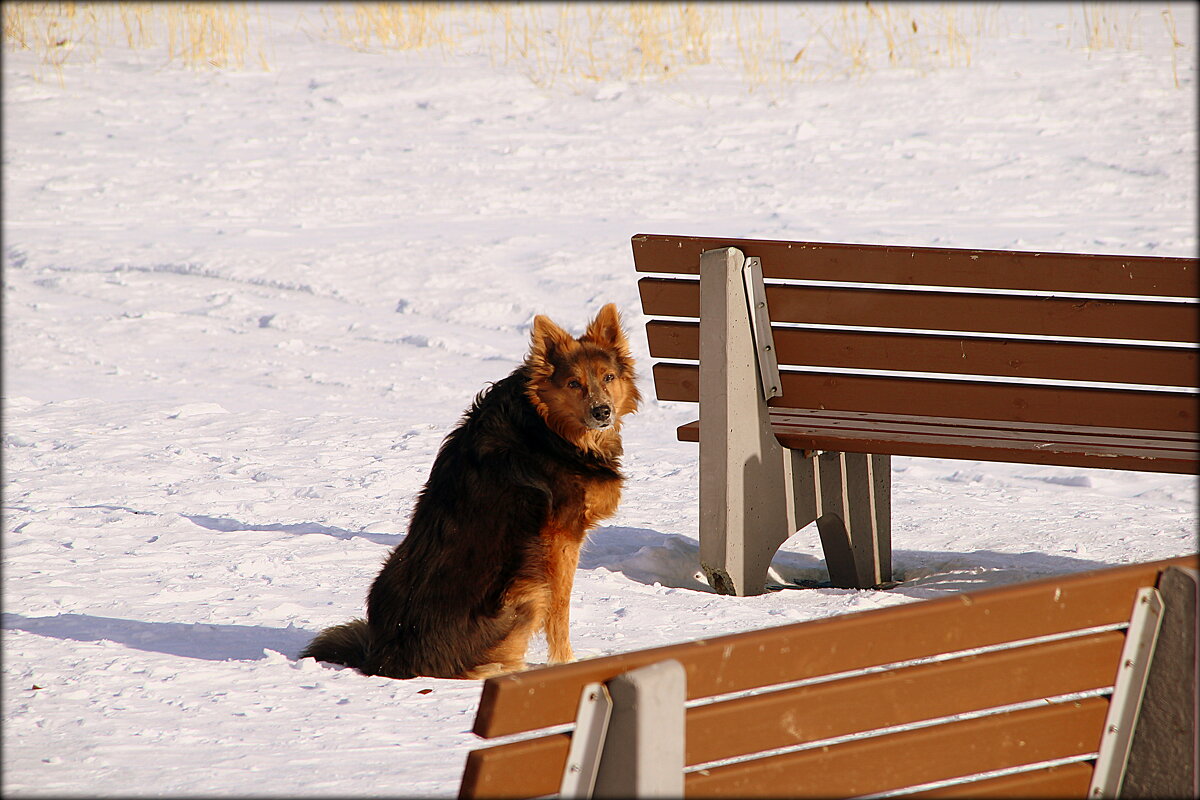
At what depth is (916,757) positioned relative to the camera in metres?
2.26

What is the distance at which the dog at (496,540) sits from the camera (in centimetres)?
412

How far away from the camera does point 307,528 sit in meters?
5.80

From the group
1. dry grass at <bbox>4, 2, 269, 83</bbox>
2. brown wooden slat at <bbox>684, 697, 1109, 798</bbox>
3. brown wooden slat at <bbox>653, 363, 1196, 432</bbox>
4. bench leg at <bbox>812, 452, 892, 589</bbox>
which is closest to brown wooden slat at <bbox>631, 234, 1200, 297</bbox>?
brown wooden slat at <bbox>653, 363, 1196, 432</bbox>

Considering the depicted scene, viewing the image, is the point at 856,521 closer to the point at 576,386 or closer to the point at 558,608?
the point at 576,386

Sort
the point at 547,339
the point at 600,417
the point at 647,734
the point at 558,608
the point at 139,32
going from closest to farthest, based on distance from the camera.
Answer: the point at 647,734, the point at 558,608, the point at 600,417, the point at 547,339, the point at 139,32

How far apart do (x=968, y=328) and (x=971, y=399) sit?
1.14 feet

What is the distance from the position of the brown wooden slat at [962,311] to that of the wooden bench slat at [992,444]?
384mm

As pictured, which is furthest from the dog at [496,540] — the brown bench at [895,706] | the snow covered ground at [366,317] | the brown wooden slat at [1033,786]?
the brown wooden slat at [1033,786]

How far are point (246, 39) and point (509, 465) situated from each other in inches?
514

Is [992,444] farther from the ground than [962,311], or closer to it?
closer to it

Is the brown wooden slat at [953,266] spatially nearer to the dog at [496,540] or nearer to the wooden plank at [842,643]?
the dog at [496,540]

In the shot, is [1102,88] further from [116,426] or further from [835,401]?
[116,426]

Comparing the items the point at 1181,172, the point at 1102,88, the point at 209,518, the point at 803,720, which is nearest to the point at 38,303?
the point at 209,518

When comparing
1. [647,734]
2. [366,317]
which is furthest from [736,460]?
[366,317]
